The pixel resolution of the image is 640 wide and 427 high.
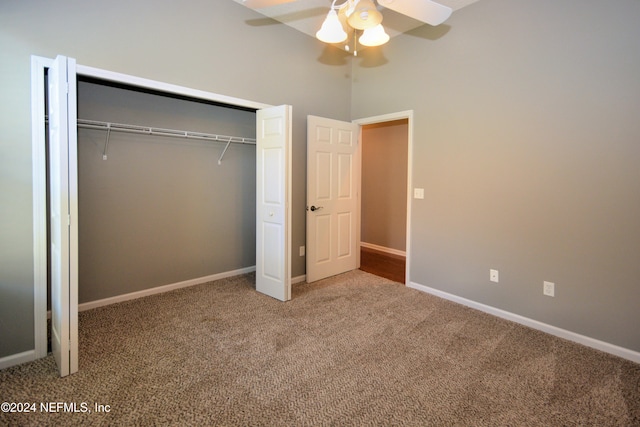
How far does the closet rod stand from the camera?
2.99 metres

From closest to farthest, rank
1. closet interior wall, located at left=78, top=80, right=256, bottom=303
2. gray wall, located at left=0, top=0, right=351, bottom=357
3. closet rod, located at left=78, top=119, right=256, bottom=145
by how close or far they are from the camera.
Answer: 1. gray wall, located at left=0, top=0, right=351, bottom=357
2. closet rod, located at left=78, top=119, right=256, bottom=145
3. closet interior wall, located at left=78, top=80, right=256, bottom=303

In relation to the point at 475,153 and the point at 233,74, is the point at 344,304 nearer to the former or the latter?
the point at 475,153

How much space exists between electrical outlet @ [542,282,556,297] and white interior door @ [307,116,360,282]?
2.28m

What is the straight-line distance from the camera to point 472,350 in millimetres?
2498

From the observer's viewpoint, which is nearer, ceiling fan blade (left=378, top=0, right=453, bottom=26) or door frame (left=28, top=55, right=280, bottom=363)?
ceiling fan blade (left=378, top=0, right=453, bottom=26)

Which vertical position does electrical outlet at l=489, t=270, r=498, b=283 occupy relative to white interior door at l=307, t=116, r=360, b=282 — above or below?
below

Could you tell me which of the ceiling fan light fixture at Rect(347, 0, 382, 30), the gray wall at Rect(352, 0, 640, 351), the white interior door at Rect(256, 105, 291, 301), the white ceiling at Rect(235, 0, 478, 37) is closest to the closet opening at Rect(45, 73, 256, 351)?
the white interior door at Rect(256, 105, 291, 301)

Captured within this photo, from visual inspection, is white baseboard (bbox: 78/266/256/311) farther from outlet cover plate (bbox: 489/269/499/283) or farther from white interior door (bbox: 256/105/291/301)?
outlet cover plate (bbox: 489/269/499/283)

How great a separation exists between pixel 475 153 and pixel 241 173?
8.98 feet

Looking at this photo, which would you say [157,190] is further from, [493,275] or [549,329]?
[549,329]

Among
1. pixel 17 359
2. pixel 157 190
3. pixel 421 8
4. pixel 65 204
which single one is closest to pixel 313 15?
pixel 421 8

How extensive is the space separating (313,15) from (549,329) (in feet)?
12.8

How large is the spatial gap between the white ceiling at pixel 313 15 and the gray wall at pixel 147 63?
0.11m

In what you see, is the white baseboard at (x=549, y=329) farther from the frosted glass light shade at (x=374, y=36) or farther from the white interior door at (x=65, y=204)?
the white interior door at (x=65, y=204)
